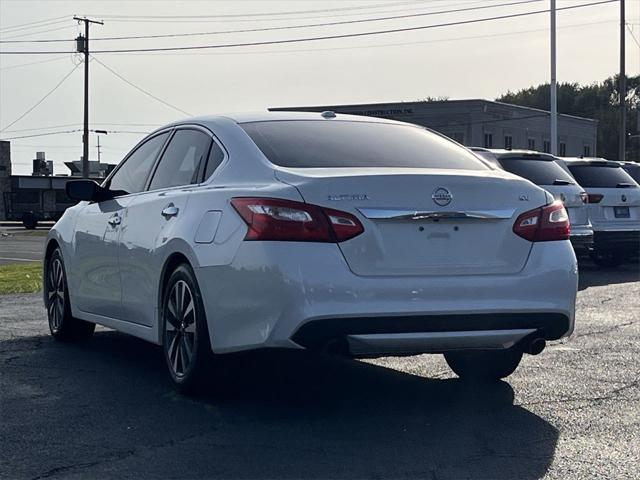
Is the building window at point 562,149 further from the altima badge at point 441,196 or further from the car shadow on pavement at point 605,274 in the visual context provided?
the altima badge at point 441,196

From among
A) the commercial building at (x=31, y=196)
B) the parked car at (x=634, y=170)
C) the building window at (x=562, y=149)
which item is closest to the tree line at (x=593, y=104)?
the building window at (x=562, y=149)

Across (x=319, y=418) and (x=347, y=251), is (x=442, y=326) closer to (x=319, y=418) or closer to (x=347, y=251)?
(x=347, y=251)

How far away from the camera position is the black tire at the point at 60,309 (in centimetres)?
830

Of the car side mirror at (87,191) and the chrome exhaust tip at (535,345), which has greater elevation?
the car side mirror at (87,191)

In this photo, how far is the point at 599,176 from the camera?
51.5 feet

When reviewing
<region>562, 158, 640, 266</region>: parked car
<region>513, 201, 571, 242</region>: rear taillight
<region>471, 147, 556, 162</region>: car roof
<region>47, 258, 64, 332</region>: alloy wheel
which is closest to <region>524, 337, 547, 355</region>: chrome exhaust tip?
<region>513, 201, 571, 242</region>: rear taillight

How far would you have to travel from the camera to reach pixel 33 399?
20.1 feet

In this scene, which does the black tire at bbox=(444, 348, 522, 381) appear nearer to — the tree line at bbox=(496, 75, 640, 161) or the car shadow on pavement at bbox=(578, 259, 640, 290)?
the car shadow on pavement at bbox=(578, 259, 640, 290)

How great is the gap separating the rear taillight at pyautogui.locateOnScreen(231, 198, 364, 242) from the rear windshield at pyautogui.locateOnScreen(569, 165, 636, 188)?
10.9 metres

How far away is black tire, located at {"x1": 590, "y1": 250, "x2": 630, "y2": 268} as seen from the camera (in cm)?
1620

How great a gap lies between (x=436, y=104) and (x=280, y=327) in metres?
55.1

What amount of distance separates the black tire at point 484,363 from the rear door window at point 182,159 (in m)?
1.94

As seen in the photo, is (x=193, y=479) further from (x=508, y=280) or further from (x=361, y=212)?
(x=508, y=280)

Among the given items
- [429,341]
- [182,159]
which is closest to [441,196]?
[429,341]
